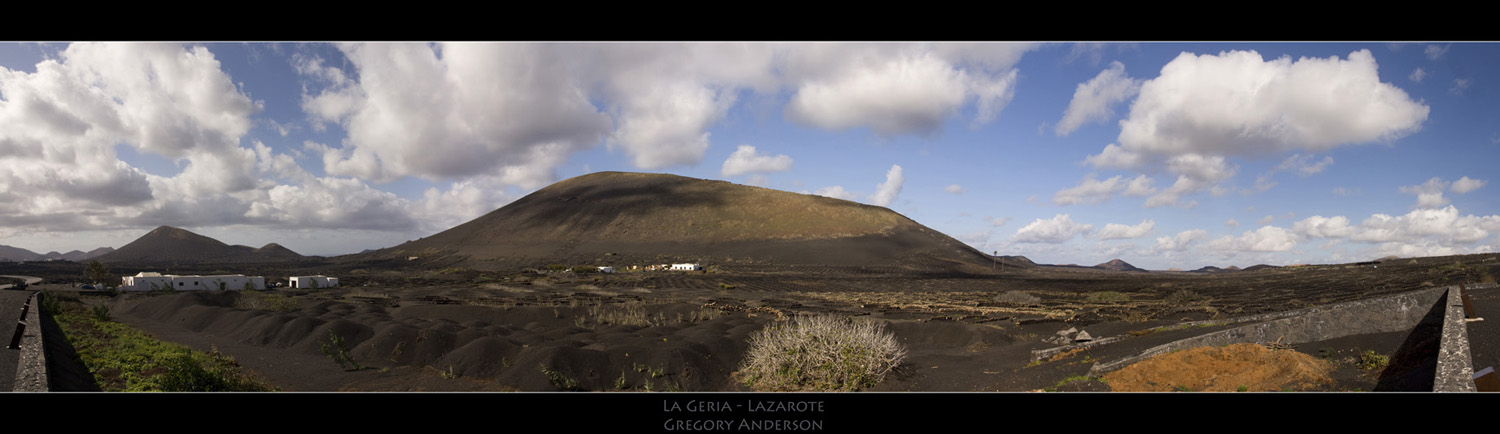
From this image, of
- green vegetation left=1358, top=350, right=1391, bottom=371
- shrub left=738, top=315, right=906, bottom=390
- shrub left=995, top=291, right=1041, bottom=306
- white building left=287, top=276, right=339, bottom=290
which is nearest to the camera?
green vegetation left=1358, top=350, right=1391, bottom=371

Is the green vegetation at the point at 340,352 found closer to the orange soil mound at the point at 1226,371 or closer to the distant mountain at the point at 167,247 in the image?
the orange soil mound at the point at 1226,371

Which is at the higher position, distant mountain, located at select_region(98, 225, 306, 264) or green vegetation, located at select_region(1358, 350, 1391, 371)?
distant mountain, located at select_region(98, 225, 306, 264)

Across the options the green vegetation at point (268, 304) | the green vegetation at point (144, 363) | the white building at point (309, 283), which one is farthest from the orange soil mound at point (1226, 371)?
the white building at point (309, 283)

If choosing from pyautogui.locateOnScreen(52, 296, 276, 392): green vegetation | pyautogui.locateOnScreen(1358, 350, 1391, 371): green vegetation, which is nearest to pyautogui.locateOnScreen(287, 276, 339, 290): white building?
pyautogui.locateOnScreen(52, 296, 276, 392): green vegetation

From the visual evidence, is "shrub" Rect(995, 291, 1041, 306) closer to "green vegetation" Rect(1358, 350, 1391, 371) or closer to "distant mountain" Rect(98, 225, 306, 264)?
"green vegetation" Rect(1358, 350, 1391, 371)

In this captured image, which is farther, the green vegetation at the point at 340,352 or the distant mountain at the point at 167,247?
the distant mountain at the point at 167,247
